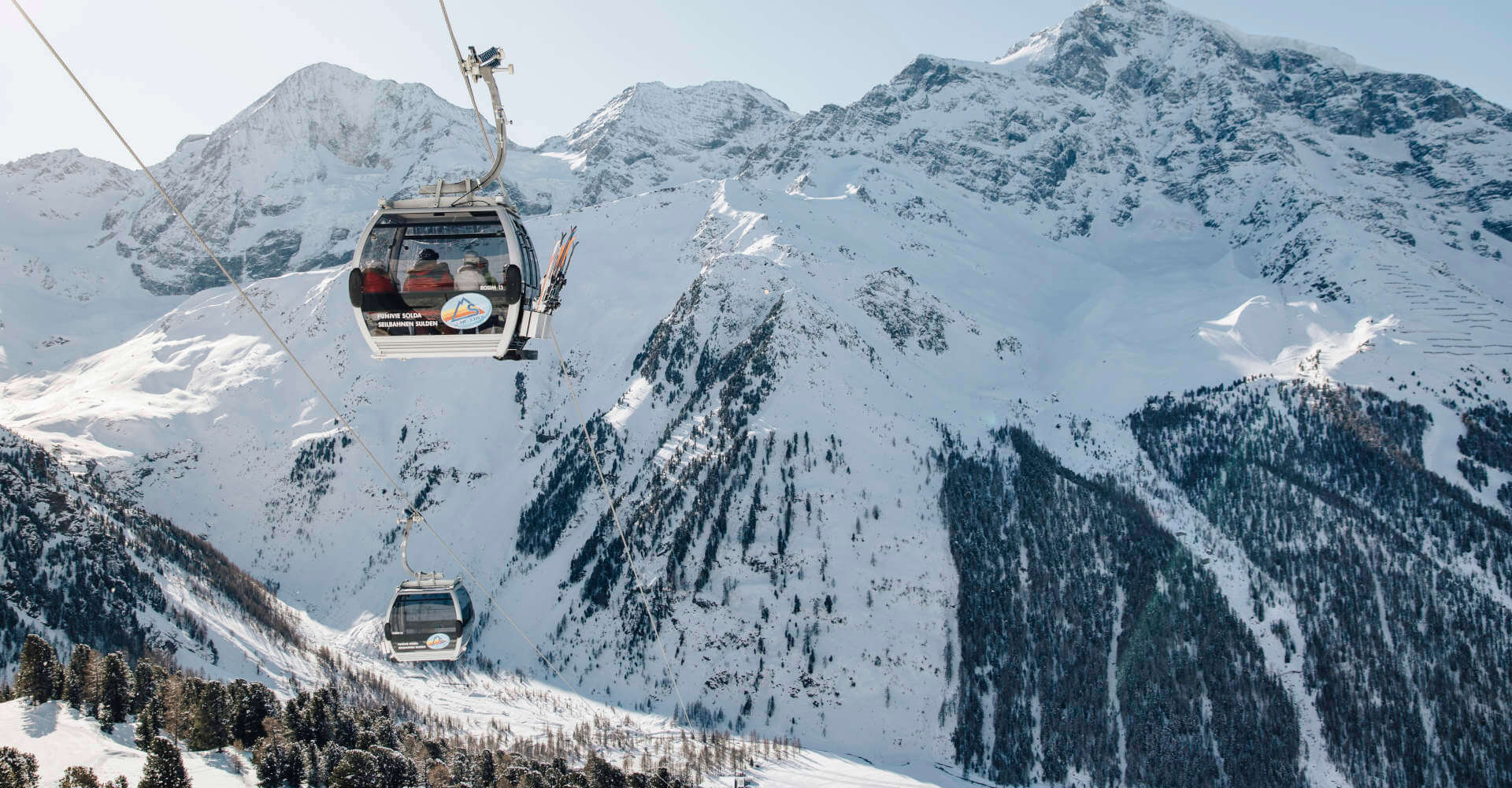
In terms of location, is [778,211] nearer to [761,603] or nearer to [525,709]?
[761,603]

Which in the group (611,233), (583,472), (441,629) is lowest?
(441,629)

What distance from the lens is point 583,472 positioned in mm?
131500

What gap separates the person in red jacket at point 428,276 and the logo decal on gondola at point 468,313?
0.65 m

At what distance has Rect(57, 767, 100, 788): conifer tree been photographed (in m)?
39.4

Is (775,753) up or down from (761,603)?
down

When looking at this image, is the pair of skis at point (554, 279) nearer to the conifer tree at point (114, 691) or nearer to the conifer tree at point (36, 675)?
the conifer tree at point (114, 691)

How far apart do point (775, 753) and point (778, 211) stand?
11666 cm

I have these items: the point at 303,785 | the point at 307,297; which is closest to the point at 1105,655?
the point at 303,785

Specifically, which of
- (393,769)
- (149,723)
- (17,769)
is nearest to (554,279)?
(17,769)

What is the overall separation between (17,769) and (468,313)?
119 ft

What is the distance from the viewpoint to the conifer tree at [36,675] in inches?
2169

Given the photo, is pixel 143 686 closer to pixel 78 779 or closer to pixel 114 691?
pixel 114 691

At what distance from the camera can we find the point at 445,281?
72.9 feet

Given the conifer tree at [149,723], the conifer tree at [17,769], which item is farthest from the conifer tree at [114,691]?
the conifer tree at [17,769]
